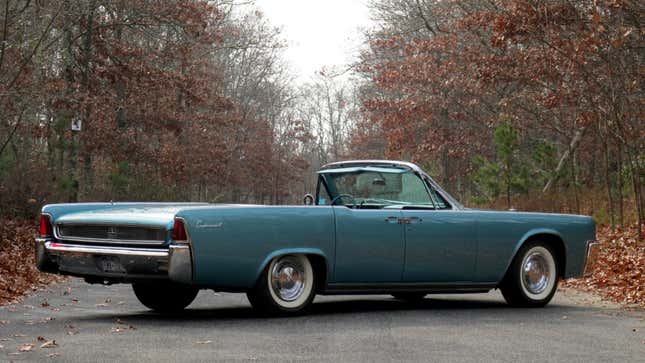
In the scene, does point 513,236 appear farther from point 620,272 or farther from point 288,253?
point 620,272

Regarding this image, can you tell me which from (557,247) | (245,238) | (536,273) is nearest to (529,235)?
(536,273)

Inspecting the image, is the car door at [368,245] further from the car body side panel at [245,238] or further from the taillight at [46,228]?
the taillight at [46,228]

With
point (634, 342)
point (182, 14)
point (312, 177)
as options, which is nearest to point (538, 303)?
point (634, 342)

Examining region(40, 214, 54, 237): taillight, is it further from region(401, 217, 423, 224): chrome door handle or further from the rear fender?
region(401, 217, 423, 224): chrome door handle

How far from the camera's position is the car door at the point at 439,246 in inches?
433

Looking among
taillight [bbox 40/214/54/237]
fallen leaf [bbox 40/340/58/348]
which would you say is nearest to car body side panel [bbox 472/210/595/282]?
taillight [bbox 40/214/54/237]

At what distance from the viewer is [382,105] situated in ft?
122

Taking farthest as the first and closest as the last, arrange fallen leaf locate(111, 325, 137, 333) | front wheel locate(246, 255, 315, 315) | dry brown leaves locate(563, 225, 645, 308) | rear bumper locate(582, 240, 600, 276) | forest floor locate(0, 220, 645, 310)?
dry brown leaves locate(563, 225, 645, 308) < forest floor locate(0, 220, 645, 310) < rear bumper locate(582, 240, 600, 276) < front wheel locate(246, 255, 315, 315) < fallen leaf locate(111, 325, 137, 333)

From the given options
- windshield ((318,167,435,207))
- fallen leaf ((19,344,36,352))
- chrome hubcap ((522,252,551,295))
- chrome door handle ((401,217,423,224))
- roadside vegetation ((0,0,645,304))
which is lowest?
fallen leaf ((19,344,36,352))

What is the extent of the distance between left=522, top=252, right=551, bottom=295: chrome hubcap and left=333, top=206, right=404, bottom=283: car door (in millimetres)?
1722

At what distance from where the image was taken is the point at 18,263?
17.1 metres

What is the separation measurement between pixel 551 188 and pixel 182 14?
34.9ft

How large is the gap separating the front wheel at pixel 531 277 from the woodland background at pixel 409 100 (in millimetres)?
4792

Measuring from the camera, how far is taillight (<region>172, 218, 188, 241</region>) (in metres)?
9.41
